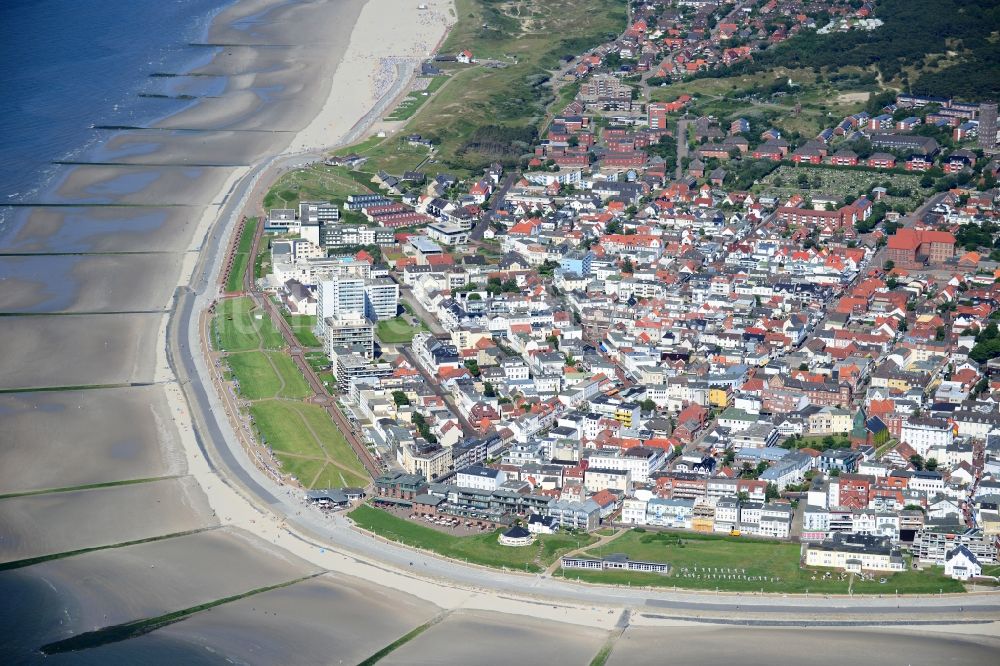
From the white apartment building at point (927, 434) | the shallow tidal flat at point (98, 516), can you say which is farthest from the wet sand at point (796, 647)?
the shallow tidal flat at point (98, 516)

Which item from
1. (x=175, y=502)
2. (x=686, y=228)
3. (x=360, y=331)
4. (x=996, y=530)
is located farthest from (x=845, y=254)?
(x=175, y=502)

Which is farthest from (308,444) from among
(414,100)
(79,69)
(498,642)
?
(79,69)

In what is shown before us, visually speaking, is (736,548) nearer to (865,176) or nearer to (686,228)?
(686,228)

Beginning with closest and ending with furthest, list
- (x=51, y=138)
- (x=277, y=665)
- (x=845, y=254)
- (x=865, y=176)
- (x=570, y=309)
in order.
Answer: (x=277, y=665)
(x=570, y=309)
(x=845, y=254)
(x=865, y=176)
(x=51, y=138)

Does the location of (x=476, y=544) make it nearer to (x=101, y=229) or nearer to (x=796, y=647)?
(x=796, y=647)

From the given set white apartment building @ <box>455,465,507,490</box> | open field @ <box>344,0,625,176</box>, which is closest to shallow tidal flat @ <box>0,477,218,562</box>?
white apartment building @ <box>455,465,507,490</box>

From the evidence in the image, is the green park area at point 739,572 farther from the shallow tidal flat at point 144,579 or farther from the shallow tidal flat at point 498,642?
the shallow tidal flat at point 144,579
